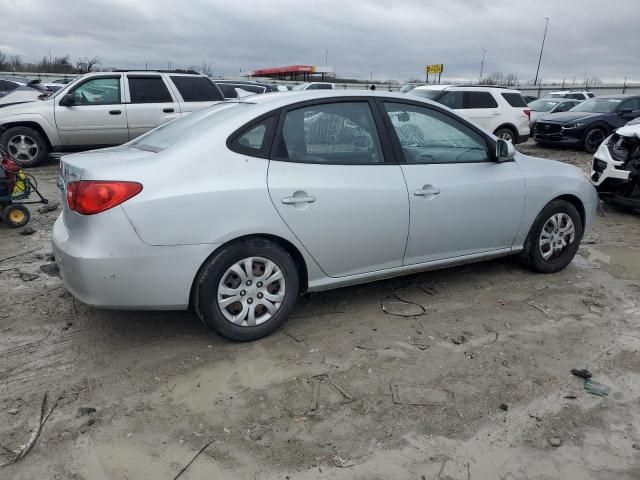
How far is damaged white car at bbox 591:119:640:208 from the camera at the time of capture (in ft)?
23.5

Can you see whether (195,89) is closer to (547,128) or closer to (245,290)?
(245,290)

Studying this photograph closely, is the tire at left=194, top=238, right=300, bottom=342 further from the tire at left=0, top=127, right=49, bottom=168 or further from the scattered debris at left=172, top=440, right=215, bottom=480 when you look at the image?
the tire at left=0, top=127, right=49, bottom=168

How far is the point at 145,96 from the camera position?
389 inches

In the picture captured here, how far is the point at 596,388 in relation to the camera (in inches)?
123

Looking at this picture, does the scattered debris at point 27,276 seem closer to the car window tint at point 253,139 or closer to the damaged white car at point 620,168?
the car window tint at point 253,139

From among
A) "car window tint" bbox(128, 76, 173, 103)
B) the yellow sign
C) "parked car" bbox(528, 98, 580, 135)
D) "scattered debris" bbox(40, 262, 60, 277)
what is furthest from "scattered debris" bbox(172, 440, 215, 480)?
the yellow sign

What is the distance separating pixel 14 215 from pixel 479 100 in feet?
36.4

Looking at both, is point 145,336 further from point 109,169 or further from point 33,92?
point 33,92

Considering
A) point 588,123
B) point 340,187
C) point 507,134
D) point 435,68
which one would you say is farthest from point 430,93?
point 435,68

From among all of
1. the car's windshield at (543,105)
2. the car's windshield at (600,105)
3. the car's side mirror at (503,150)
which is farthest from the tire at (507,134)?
the car's side mirror at (503,150)

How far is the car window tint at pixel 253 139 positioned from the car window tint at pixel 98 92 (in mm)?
7378

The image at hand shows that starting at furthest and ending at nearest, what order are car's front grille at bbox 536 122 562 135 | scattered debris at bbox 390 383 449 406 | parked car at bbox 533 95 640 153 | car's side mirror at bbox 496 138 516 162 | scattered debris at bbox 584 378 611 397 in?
1. car's front grille at bbox 536 122 562 135
2. parked car at bbox 533 95 640 153
3. car's side mirror at bbox 496 138 516 162
4. scattered debris at bbox 584 378 611 397
5. scattered debris at bbox 390 383 449 406

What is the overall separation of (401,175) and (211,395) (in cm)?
198

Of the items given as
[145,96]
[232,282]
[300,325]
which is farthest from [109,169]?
[145,96]
